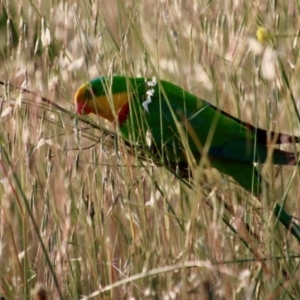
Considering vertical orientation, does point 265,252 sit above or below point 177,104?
below

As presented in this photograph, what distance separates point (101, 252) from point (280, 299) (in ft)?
1.57

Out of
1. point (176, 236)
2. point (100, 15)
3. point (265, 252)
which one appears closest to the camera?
point (265, 252)

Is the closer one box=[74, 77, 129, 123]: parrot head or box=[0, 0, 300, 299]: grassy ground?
box=[0, 0, 300, 299]: grassy ground

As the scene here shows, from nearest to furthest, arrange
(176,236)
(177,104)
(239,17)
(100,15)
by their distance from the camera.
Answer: (176,236) < (100,15) < (239,17) < (177,104)

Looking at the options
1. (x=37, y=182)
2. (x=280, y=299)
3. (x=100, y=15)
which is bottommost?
(x=280, y=299)

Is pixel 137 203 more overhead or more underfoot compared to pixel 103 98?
more underfoot

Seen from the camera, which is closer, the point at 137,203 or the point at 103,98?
the point at 137,203

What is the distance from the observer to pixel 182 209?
1832 millimetres

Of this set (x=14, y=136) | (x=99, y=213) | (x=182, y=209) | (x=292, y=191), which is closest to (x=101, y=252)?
(x=99, y=213)

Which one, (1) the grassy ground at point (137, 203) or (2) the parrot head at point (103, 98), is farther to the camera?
(2) the parrot head at point (103, 98)

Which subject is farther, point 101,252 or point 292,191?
point 292,191

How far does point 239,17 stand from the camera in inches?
90.6

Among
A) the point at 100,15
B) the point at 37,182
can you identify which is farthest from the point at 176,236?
the point at 100,15

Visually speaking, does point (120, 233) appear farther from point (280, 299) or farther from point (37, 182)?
point (280, 299)
